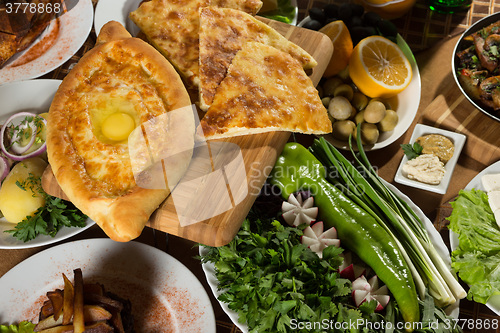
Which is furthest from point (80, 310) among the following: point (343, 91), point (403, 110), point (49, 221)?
point (403, 110)

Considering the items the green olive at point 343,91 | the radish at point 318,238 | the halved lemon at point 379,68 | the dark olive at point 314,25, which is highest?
the dark olive at point 314,25

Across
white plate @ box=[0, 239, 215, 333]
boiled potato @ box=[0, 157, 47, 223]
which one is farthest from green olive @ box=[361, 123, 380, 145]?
boiled potato @ box=[0, 157, 47, 223]

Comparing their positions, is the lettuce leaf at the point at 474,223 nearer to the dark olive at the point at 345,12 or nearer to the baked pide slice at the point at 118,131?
the dark olive at the point at 345,12

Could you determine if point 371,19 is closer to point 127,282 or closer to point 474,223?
point 474,223

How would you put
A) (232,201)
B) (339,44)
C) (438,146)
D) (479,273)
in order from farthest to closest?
(339,44), (438,146), (479,273), (232,201)

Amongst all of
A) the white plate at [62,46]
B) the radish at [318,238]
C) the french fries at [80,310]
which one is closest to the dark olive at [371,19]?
the radish at [318,238]

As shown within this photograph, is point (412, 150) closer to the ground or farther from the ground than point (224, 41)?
closer to the ground
